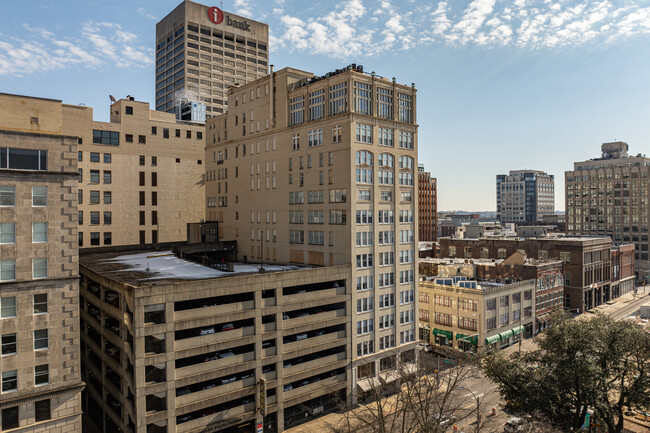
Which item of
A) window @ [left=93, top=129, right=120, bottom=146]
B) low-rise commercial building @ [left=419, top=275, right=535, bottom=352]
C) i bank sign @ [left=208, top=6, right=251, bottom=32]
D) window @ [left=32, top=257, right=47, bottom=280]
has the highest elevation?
i bank sign @ [left=208, top=6, right=251, bottom=32]

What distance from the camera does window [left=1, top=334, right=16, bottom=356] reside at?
40.2 meters

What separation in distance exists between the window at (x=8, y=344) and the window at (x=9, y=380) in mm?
1769

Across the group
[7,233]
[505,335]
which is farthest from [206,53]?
[505,335]

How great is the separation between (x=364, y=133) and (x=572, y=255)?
8044 cm

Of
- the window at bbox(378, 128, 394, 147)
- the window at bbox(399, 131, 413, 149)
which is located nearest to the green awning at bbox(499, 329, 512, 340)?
the window at bbox(399, 131, 413, 149)

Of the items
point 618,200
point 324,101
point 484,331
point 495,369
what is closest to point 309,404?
point 495,369

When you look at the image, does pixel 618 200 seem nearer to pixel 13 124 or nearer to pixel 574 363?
pixel 574 363

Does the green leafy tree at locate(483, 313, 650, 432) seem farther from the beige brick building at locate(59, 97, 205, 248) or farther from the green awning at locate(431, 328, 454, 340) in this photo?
the beige brick building at locate(59, 97, 205, 248)

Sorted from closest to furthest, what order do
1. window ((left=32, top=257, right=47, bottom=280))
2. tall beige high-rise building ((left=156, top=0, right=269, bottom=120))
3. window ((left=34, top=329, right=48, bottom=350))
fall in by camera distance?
window ((left=34, top=329, right=48, bottom=350))
window ((left=32, top=257, right=47, bottom=280))
tall beige high-rise building ((left=156, top=0, right=269, bottom=120))

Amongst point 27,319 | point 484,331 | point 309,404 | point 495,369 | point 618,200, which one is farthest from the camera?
point 618,200

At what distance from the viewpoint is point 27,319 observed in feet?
136

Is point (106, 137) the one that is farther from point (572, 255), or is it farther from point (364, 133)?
point (572, 255)

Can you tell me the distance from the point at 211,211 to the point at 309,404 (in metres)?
45.7

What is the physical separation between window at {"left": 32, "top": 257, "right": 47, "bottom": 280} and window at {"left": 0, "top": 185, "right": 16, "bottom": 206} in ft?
19.1
